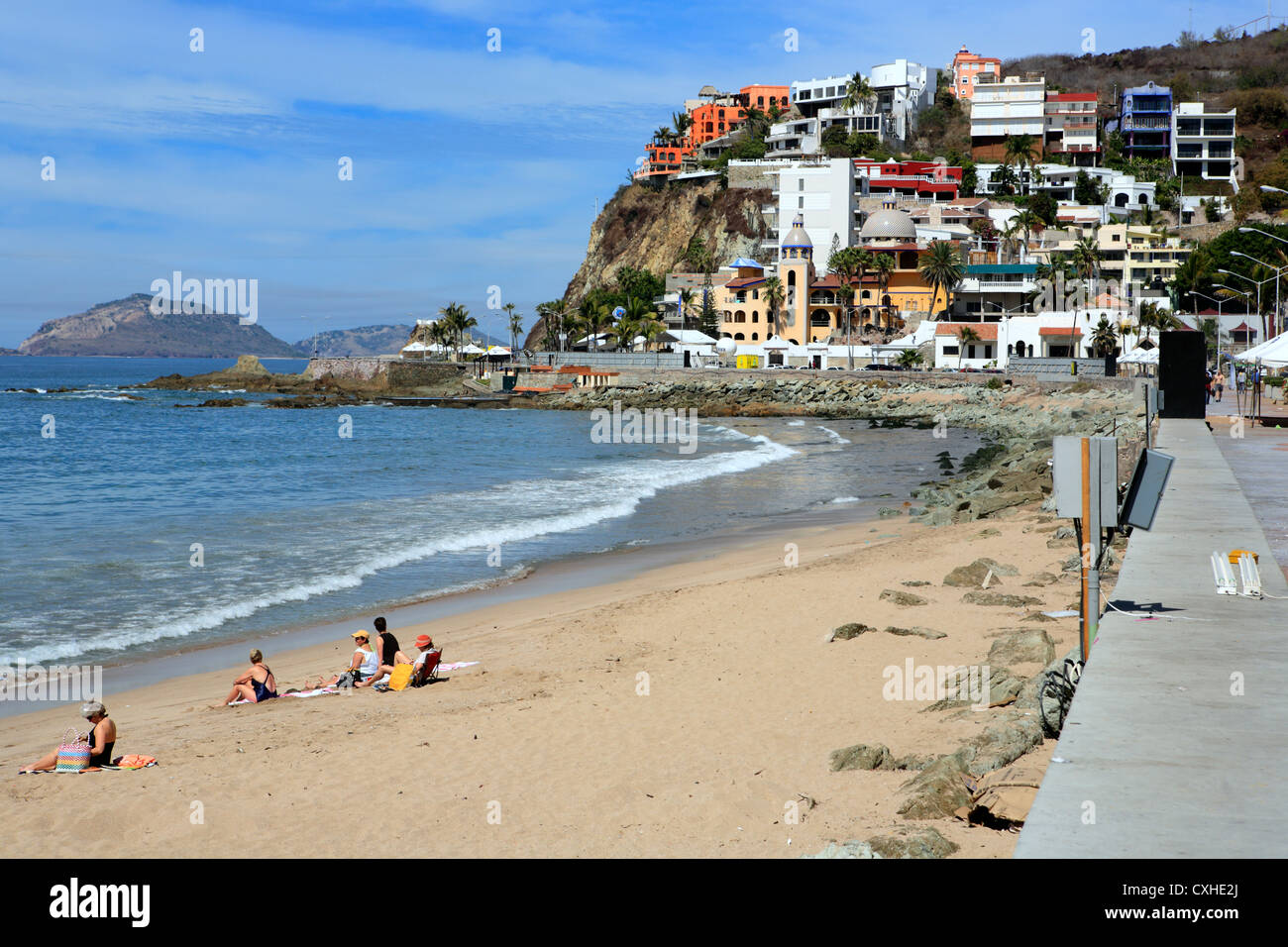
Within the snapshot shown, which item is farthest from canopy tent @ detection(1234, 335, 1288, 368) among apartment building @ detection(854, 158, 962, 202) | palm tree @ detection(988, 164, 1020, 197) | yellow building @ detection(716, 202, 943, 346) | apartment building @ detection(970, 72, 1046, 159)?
apartment building @ detection(970, 72, 1046, 159)

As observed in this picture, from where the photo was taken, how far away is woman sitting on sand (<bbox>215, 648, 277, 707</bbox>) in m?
12.2

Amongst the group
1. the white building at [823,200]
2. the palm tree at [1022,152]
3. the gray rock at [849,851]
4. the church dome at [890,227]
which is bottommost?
the gray rock at [849,851]

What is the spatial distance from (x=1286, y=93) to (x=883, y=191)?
211ft

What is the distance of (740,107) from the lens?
6634 inches

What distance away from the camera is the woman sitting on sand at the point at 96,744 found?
32.0 feet

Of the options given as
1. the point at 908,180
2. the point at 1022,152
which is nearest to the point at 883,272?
the point at 908,180

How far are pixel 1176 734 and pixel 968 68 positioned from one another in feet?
603

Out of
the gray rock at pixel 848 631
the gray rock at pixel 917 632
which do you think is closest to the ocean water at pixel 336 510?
the gray rock at pixel 848 631

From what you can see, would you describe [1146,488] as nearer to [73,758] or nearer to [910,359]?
[73,758]

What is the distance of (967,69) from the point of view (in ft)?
565

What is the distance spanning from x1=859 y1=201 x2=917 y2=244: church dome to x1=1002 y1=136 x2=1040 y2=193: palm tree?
3040 centimetres

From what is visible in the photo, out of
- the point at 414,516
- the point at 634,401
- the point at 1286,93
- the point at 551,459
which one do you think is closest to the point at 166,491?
the point at 414,516

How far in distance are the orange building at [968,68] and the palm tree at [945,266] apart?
82.1 meters

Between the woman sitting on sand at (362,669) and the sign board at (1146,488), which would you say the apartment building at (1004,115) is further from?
the sign board at (1146,488)
